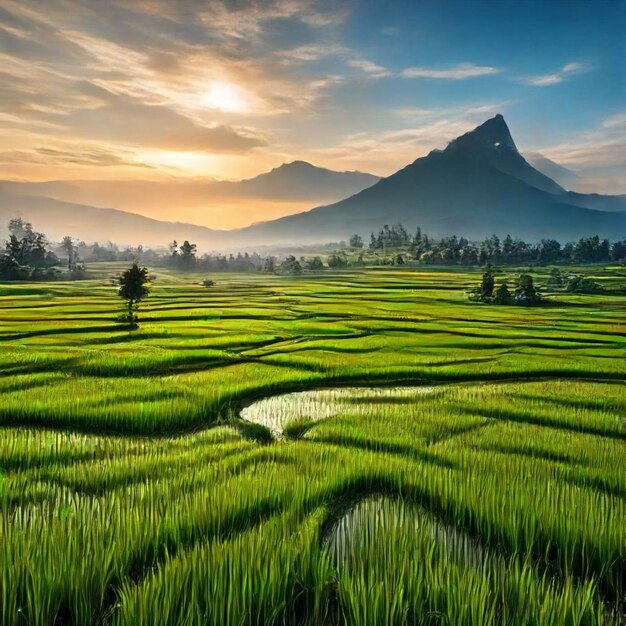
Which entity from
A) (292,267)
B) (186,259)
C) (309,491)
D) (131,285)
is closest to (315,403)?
(309,491)

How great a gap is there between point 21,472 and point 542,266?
72035 mm

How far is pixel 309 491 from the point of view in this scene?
4277 mm

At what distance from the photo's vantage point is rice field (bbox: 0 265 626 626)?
259cm

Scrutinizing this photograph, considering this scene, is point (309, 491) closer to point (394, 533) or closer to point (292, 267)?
point (394, 533)

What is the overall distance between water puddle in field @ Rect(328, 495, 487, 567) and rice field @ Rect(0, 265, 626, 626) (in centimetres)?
2

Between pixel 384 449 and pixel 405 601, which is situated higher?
pixel 405 601

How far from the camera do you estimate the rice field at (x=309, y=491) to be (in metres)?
2.59

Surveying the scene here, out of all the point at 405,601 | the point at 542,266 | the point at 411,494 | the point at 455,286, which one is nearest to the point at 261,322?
the point at 411,494

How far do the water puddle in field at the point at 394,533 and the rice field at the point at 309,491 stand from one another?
0.02m

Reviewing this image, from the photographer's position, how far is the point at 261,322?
839 inches

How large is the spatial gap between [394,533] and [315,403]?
5.68m

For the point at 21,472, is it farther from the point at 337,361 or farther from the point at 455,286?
the point at 455,286

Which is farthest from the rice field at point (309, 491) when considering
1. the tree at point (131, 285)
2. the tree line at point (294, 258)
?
the tree line at point (294, 258)

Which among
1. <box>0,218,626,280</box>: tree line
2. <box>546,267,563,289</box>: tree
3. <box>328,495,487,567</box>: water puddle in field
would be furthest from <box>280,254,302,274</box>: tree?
<box>328,495,487,567</box>: water puddle in field
